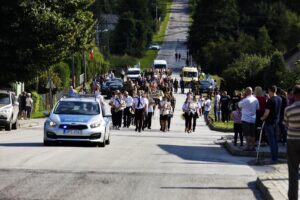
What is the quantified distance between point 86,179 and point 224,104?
30.1 meters

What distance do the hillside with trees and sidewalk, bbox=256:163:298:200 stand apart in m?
59.3

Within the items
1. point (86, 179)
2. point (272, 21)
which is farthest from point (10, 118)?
point (272, 21)

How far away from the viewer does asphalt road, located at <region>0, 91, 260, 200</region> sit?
44.1ft

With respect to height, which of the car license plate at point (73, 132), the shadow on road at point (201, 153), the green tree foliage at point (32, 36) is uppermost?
the green tree foliage at point (32, 36)

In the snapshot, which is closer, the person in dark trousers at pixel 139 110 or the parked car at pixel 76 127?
the parked car at pixel 76 127

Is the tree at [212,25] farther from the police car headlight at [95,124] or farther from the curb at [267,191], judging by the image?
the curb at [267,191]

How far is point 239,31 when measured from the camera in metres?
110

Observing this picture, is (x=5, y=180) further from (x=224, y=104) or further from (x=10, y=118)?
(x=224, y=104)

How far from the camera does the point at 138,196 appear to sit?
13.1 m

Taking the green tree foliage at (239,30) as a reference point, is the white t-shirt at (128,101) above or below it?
below

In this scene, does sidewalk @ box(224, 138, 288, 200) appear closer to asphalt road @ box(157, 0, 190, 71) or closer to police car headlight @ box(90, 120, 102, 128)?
police car headlight @ box(90, 120, 102, 128)

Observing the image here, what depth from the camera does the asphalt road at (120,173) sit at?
44.0 ft

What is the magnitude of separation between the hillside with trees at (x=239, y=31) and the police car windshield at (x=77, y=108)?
50.9 metres

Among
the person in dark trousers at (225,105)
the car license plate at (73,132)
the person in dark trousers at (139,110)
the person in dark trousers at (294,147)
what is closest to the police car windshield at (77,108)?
the car license plate at (73,132)
